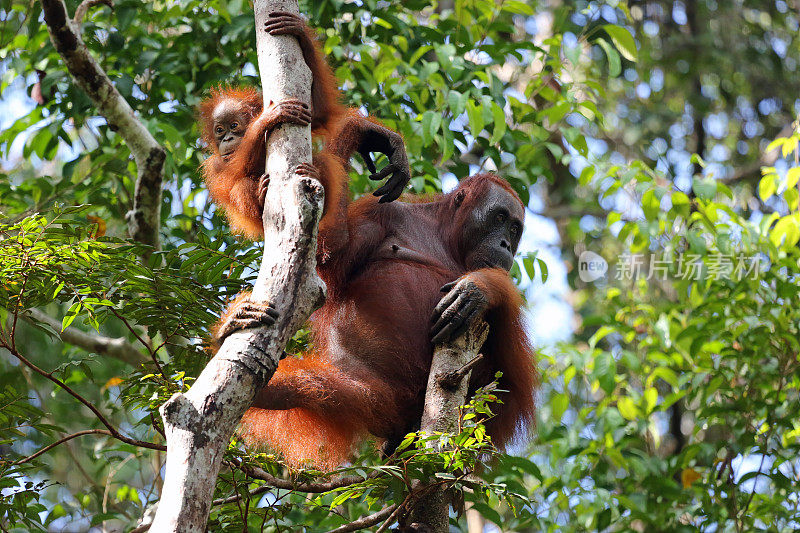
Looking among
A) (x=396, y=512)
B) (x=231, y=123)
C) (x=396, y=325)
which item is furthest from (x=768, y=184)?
(x=396, y=512)

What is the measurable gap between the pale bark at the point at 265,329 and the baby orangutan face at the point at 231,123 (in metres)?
0.66

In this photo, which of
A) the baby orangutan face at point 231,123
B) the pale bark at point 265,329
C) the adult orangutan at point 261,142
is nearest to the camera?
the pale bark at point 265,329

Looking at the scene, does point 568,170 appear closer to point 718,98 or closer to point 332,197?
point 718,98

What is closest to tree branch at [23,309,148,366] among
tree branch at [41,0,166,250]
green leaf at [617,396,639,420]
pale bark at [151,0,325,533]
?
tree branch at [41,0,166,250]

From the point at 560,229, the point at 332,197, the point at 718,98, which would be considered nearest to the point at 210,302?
the point at 332,197

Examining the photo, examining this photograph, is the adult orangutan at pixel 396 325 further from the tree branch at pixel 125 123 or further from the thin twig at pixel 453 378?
the tree branch at pixel 125 123

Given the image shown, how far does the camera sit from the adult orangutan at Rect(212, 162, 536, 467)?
3.21 m

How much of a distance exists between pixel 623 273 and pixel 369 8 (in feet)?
11.8

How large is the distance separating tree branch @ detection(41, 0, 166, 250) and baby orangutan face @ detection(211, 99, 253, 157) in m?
0.76

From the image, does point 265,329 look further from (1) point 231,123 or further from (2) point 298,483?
(1) point 231,123

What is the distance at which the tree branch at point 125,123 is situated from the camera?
404 centimetres

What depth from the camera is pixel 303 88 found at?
107 inches

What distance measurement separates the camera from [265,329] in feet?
7.01

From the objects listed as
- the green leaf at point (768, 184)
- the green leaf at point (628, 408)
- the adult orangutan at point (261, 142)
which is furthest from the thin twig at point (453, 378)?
the green leaf at point (628, 408)
